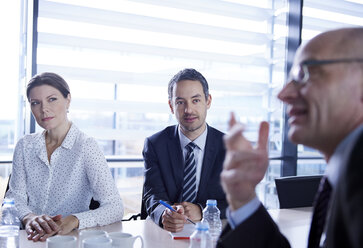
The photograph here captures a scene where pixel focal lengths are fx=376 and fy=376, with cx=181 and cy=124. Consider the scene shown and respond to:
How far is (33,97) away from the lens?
235 centimetres

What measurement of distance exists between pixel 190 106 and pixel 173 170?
424 millimetres

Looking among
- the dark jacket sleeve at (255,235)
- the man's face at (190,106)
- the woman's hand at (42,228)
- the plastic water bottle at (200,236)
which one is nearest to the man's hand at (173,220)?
the plastic water bottle at (200,236)

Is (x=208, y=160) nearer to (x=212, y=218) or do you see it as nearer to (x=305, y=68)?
(x=212, y=218)

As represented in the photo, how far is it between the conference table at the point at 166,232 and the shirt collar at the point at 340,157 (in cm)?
91

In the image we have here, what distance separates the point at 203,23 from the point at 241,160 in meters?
3.40

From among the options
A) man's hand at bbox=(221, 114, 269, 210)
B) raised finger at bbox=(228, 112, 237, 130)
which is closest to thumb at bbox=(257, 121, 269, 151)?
man's hand at bbox=(221, 114, 269, 210)

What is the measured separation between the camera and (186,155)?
243 cm

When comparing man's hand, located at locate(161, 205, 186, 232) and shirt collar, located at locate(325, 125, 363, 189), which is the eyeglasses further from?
man's hand, located at locate(161, 205, 186, 232)

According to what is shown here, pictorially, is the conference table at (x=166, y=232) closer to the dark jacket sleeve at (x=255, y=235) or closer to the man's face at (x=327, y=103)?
the dark jacket sleeve at (x=255, y=235)

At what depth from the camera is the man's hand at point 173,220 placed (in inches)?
68.6

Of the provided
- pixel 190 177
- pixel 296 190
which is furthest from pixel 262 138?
pixel 296 190

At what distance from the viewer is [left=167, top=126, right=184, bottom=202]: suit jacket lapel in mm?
2361

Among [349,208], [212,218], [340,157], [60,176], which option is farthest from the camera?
[60,176]

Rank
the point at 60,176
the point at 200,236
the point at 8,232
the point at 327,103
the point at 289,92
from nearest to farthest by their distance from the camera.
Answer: the point at 327,103
the point at 289,92
the point at 200,236
the point at 8,232
the point at 60,176
